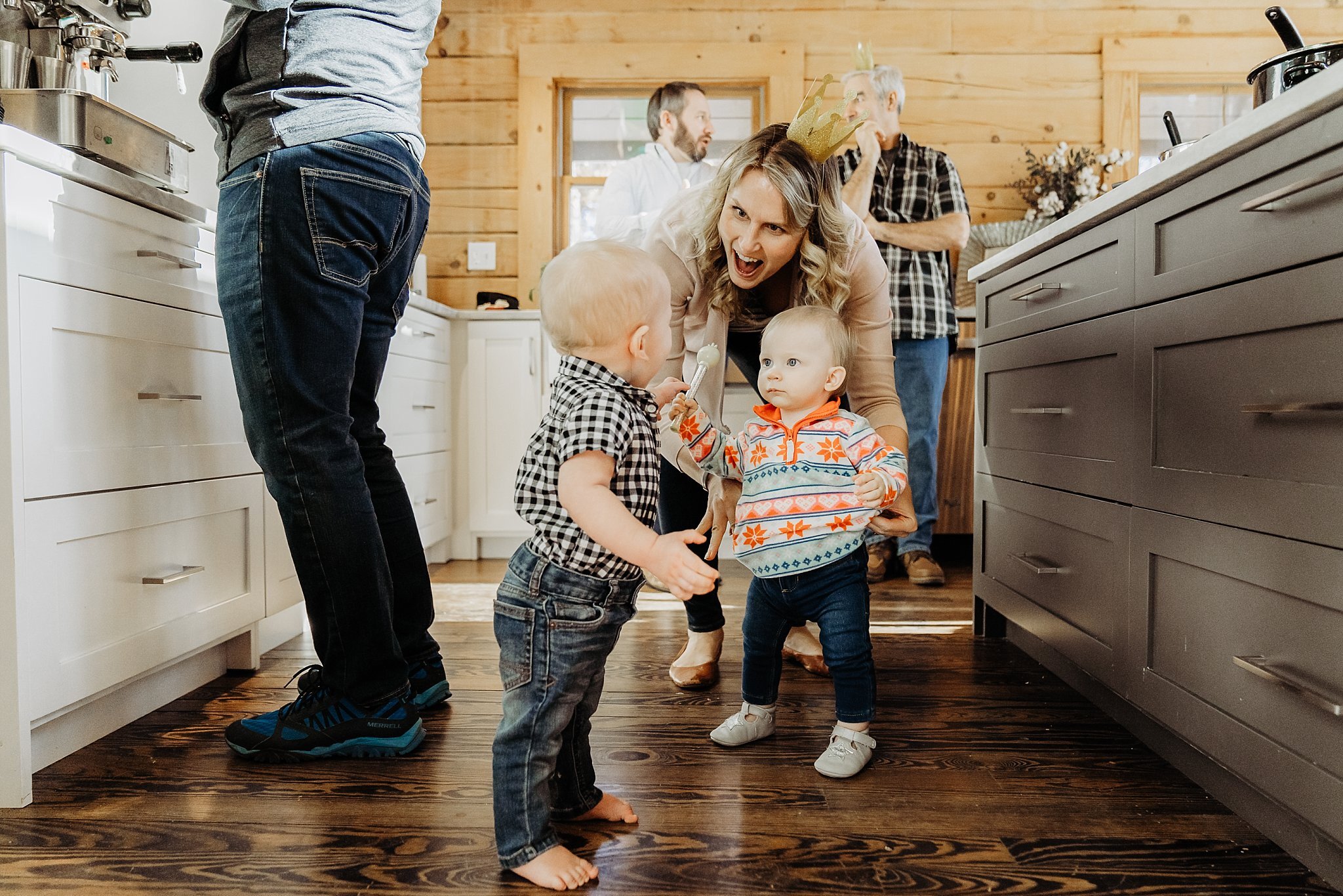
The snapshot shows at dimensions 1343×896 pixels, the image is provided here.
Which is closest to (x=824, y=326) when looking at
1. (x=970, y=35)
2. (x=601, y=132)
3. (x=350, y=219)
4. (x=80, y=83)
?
(x=350, y=219)

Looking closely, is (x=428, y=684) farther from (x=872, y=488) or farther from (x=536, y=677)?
(x=872, y=488)

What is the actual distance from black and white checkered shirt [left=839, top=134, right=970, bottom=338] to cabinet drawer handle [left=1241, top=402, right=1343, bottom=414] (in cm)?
169

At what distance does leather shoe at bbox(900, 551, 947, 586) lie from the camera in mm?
2703

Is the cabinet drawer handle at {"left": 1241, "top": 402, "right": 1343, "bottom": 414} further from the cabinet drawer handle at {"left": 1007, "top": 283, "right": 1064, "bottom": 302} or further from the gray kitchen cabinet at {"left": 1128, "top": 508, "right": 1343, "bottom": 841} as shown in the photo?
the cabinet drawer handle at {"left": 1007, "top": 283, "right": 1064, "bottom": 302}

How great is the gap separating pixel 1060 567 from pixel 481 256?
2.72m

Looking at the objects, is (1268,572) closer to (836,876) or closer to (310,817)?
(836,876)

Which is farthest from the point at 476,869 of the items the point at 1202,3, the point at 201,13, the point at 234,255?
the point at 1202,3

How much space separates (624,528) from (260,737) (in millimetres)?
727

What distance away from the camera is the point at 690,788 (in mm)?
1201

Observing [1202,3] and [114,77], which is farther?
[1202,3]

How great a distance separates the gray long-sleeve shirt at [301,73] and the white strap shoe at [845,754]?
106 cm

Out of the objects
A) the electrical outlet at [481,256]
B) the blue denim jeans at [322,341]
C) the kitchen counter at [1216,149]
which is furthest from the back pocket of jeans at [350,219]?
the electrical outlet at [481,256]

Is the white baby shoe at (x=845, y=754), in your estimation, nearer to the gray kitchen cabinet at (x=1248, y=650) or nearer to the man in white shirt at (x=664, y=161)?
the gray kitchen cabinet at (x=1248, y=650)

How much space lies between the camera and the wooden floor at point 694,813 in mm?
966
